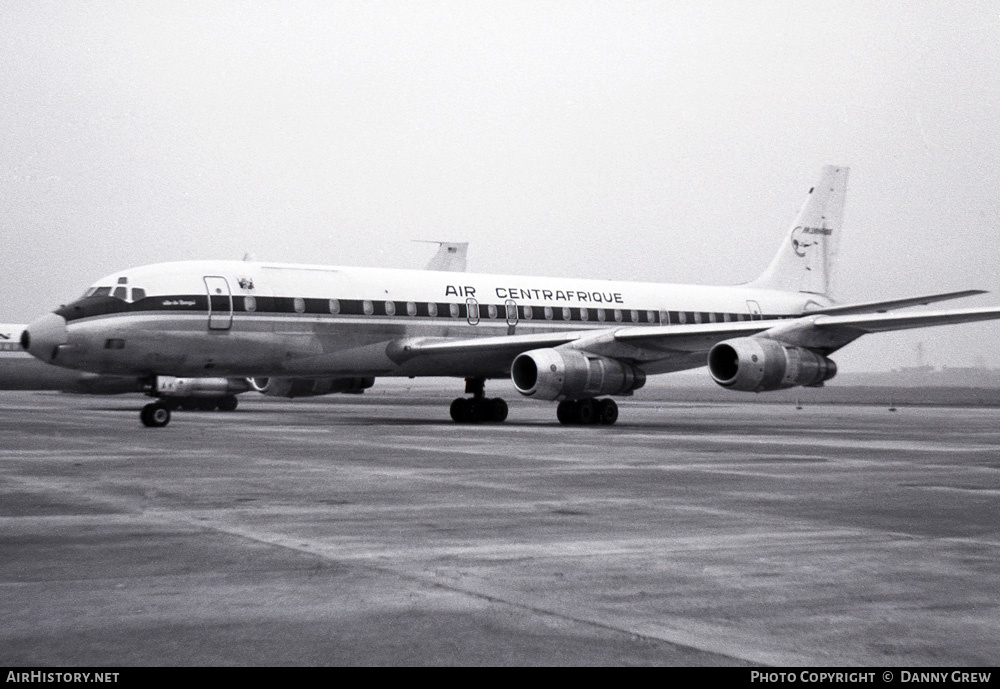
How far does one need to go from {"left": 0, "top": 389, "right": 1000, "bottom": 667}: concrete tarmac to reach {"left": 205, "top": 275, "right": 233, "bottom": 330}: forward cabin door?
9866mm

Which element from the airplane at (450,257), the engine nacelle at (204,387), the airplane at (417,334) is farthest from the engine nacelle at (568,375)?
the airplane at (450,257)

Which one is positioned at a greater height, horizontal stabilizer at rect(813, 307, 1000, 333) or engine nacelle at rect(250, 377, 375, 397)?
horizontal stabilizer at rect(813, 307, 1000, 333)

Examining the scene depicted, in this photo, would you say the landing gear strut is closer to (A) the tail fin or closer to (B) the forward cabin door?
(B) the forward cabin door

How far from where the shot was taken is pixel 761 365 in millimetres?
25062

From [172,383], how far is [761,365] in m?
20.5

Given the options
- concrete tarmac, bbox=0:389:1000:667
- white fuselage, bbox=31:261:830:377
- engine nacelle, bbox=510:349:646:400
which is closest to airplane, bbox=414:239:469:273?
white fuselage, bbox=31:261:830:377

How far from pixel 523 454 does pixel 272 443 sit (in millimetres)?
4367

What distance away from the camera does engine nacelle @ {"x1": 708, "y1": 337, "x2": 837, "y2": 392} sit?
25.0 meters

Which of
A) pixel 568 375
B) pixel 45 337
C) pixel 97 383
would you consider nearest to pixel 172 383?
pixel 97 383

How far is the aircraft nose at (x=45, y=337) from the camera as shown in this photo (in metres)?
23.5

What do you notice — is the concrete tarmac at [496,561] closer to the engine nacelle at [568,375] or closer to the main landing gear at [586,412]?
the engine nacelle at [568,375]

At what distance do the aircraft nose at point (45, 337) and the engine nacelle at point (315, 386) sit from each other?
6.78 meters

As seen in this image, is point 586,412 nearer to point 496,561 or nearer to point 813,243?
point 813,243
